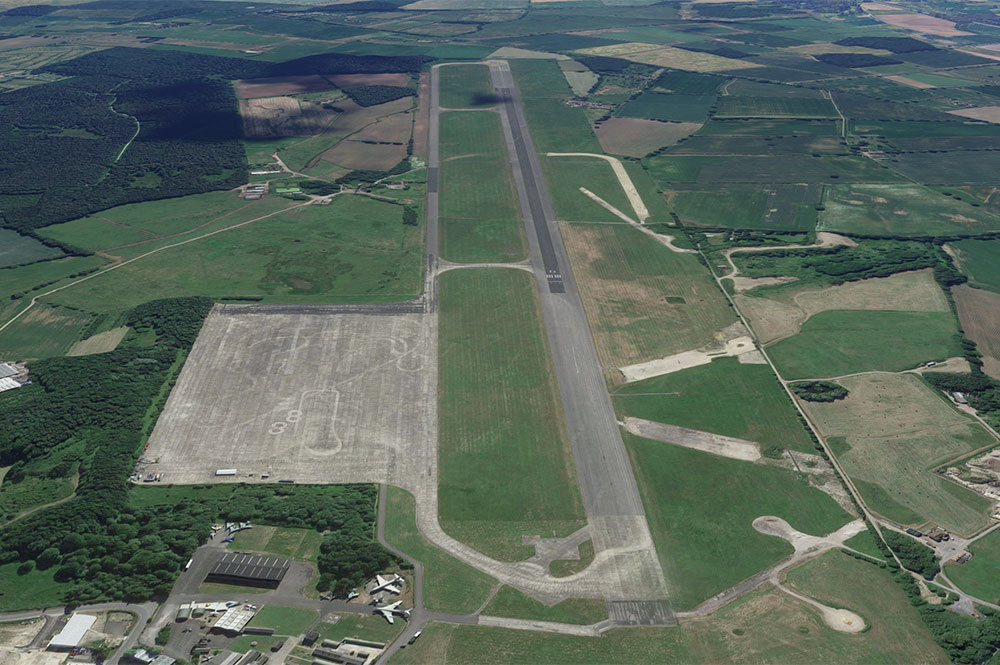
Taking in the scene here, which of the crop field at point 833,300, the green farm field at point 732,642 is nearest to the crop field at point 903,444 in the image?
the green farm field at point 732,642

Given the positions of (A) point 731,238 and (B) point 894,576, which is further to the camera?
(A) point 731,238

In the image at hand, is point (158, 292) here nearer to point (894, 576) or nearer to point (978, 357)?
point (894, 576)

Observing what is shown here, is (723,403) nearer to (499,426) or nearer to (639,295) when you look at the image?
(499,426)

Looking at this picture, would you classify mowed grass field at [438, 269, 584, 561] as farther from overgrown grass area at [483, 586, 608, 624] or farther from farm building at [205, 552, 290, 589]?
farm building at [205, 552, 290, 589]

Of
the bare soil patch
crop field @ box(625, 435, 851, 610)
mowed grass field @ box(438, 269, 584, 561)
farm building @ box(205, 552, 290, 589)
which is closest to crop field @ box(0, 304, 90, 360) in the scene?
the bare soil patch

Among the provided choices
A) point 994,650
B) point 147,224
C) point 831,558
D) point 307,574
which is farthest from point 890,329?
point 147,224

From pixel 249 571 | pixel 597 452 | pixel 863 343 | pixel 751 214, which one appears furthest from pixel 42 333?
pixel 751 214
